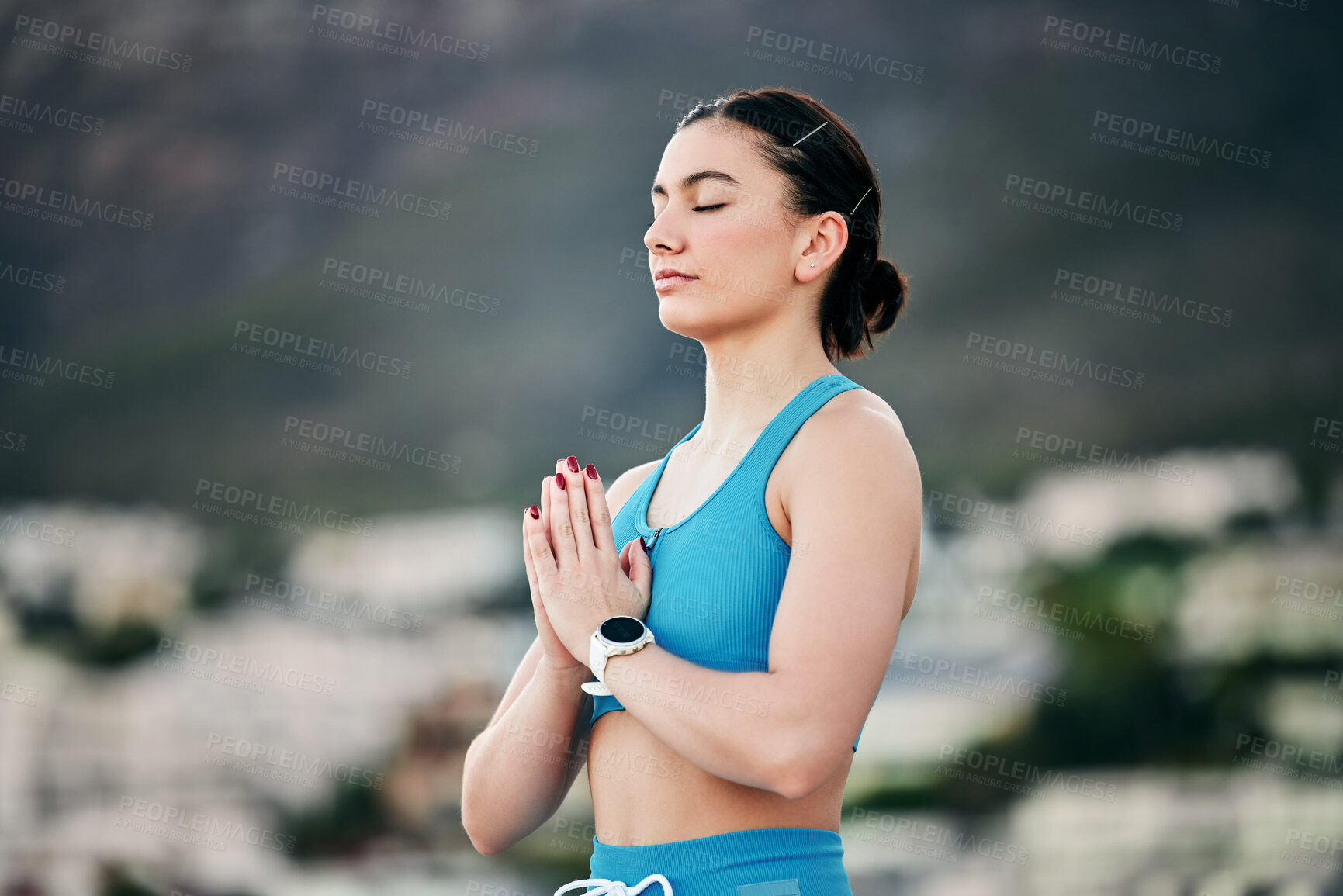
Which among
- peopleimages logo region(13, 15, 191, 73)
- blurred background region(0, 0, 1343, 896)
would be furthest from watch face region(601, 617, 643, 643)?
peopleimages logo region(13, 15, 191, 73)

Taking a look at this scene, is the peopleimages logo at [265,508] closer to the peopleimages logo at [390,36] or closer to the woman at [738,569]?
the peopleimages logo at [390,36]

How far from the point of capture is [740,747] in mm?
1040

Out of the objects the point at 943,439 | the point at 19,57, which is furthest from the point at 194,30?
A: the point at 943,439

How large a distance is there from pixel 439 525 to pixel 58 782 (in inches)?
66.6

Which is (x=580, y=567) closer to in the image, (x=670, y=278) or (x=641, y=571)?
(x=641, y=571)

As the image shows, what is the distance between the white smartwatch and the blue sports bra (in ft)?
0.21

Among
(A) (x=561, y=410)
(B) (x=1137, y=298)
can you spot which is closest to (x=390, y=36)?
(A) (x=561, y=410)

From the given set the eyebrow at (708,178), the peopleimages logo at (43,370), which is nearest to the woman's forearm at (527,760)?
the eyebrow at (708,178)

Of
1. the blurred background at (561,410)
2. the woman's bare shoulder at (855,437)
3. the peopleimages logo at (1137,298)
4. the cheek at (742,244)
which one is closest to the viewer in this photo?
the woman's bare shoulder at (855,437)

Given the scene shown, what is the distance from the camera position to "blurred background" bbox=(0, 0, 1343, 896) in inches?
162

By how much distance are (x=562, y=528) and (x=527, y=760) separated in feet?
0.99

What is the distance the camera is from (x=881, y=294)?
1458 mm

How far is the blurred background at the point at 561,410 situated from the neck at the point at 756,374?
2.93 meters

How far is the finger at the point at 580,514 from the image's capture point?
3.92ft
